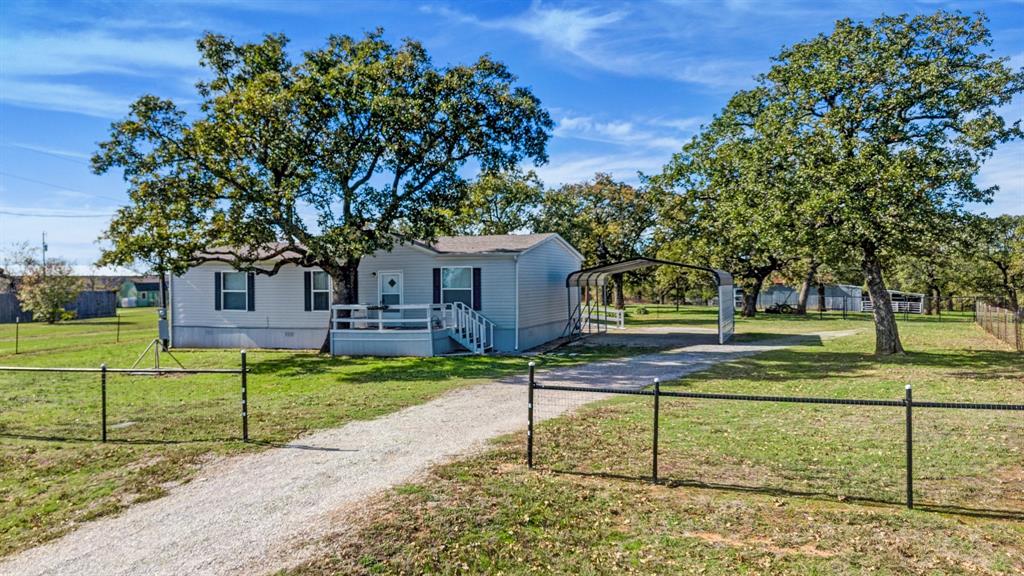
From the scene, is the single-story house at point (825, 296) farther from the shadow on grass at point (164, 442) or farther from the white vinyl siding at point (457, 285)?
the shadow on grass at point (164, 442)

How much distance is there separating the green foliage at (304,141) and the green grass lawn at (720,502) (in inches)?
402

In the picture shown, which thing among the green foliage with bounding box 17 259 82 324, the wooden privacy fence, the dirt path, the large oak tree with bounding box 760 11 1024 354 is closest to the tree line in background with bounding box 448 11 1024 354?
the large oak tree with bounding box 760 11 1024 354

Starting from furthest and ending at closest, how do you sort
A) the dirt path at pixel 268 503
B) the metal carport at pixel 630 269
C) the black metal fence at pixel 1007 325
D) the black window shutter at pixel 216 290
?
the black window shutter at pixel 216 290
the metal carport at pixel 630 269
the black metal fence at pixel 1007 325
the dirt path at pixel 268 503

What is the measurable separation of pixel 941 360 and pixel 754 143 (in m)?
7.61

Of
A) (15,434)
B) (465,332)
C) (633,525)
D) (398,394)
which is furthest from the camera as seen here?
(465,332)

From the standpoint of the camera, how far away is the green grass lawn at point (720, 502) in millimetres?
4336

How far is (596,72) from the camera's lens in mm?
17516

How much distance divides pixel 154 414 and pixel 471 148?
11018 millimetres

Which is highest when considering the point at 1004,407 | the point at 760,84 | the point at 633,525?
the point at 760,84

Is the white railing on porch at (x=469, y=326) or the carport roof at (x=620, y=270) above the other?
the carport roof at (x=620, y=270)

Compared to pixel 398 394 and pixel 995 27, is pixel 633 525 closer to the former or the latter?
pixel 398 394

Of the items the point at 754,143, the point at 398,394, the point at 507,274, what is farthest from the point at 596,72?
the point at 398,394

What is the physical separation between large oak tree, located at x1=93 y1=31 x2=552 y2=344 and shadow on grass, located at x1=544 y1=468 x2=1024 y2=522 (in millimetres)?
11230

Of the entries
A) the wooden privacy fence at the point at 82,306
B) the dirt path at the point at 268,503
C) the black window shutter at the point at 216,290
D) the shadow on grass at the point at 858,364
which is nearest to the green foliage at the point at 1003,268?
the shadow on grass at the point at 858,364
